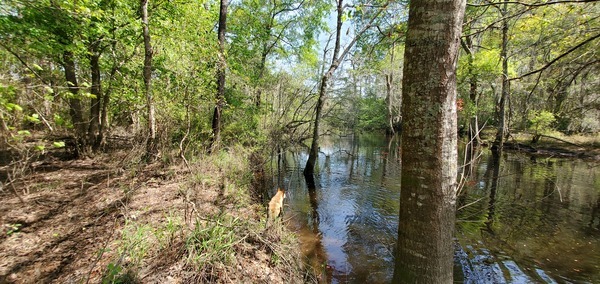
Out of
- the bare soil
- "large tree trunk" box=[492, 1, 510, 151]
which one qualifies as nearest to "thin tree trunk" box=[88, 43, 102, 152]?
the bare soil

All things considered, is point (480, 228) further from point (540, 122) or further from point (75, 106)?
point (540, 122)

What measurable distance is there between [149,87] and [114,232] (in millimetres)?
3823

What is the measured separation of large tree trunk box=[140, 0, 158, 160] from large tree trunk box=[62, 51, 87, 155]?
157 cm

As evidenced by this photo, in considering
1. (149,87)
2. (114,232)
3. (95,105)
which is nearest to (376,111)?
(149,87)

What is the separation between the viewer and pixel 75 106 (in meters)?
A: 7.01

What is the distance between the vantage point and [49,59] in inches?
243

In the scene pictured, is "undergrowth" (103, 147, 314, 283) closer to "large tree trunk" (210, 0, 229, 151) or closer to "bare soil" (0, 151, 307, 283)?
"bare soil" (0, 151, 307, 283)

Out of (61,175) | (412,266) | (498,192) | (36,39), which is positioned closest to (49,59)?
(36,39)

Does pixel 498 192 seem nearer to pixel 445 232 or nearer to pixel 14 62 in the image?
pixel 445 232

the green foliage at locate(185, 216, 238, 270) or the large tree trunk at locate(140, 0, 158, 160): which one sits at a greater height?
the large tree trunk at locate(140, 0, 158, 160)

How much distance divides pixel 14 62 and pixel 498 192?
1337cm

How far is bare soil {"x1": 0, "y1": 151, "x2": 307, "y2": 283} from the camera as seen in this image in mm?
2730

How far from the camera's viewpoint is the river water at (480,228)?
441 cm

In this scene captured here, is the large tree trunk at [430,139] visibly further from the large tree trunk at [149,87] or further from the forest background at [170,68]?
the large tree trunk at [149,87]
